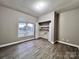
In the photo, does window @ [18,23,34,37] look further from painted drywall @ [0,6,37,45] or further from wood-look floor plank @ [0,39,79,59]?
wood-look floor plank @ [0,39,79,59]

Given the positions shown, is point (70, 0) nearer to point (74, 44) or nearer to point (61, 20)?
point (61, 20)

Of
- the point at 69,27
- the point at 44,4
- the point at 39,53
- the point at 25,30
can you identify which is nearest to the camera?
the point at 39,53

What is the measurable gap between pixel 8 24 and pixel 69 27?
4137mm

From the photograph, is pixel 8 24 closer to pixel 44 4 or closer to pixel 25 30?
pixel 25 30

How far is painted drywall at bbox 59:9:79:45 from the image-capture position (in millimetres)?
3186

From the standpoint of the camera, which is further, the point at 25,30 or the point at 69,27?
the point at 25,30

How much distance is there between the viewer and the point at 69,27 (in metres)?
3.51

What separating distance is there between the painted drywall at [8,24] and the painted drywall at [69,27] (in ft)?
10.9

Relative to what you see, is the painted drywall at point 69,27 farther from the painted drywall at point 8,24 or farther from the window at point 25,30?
the painted drywall at point 8,24

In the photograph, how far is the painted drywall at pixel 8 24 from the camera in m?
3.06

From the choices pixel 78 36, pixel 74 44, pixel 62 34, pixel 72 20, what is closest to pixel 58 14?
pixel 72 20

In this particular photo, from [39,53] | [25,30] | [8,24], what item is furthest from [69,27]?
[8,24]

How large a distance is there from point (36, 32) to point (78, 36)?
3.49 metres

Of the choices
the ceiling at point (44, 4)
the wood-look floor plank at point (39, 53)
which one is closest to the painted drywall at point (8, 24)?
the ceiling at point (44, 4)
